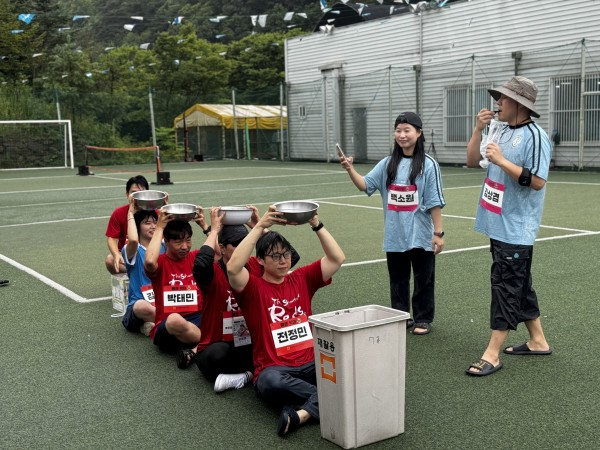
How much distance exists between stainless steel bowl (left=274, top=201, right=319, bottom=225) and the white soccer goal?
30.2 m

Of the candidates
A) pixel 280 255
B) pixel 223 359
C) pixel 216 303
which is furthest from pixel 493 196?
pixel 223 359

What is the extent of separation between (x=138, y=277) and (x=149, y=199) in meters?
1.07

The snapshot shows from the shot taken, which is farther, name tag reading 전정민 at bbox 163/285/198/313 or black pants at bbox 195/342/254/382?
name tag reading 전정민 at bbox 163/285/198/313

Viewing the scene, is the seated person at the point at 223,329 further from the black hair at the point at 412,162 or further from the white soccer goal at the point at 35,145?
the white soccer goal at the point at 35,145

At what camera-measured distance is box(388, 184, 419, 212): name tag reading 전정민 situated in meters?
5.52

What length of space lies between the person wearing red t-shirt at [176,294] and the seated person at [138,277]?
0.31 metres

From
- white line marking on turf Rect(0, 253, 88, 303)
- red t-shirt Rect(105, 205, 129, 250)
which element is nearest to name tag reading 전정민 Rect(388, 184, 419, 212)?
red t-shirt Rect(105, 205, 129, 250)

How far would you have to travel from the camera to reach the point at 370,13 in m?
35.2

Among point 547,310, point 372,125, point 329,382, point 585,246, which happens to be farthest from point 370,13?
point 329,382

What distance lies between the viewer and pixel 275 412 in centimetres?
409

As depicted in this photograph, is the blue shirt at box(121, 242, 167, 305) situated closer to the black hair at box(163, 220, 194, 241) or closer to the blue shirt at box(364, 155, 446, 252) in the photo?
the black hair at box(163, 220, 194, 241)

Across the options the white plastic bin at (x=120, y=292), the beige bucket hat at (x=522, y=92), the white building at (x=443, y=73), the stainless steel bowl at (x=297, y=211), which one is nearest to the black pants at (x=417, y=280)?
the beige bucket hat at (x=522, y=92)

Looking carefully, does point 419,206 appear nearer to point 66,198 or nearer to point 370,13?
point 66,198

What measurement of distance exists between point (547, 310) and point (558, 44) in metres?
19.2
